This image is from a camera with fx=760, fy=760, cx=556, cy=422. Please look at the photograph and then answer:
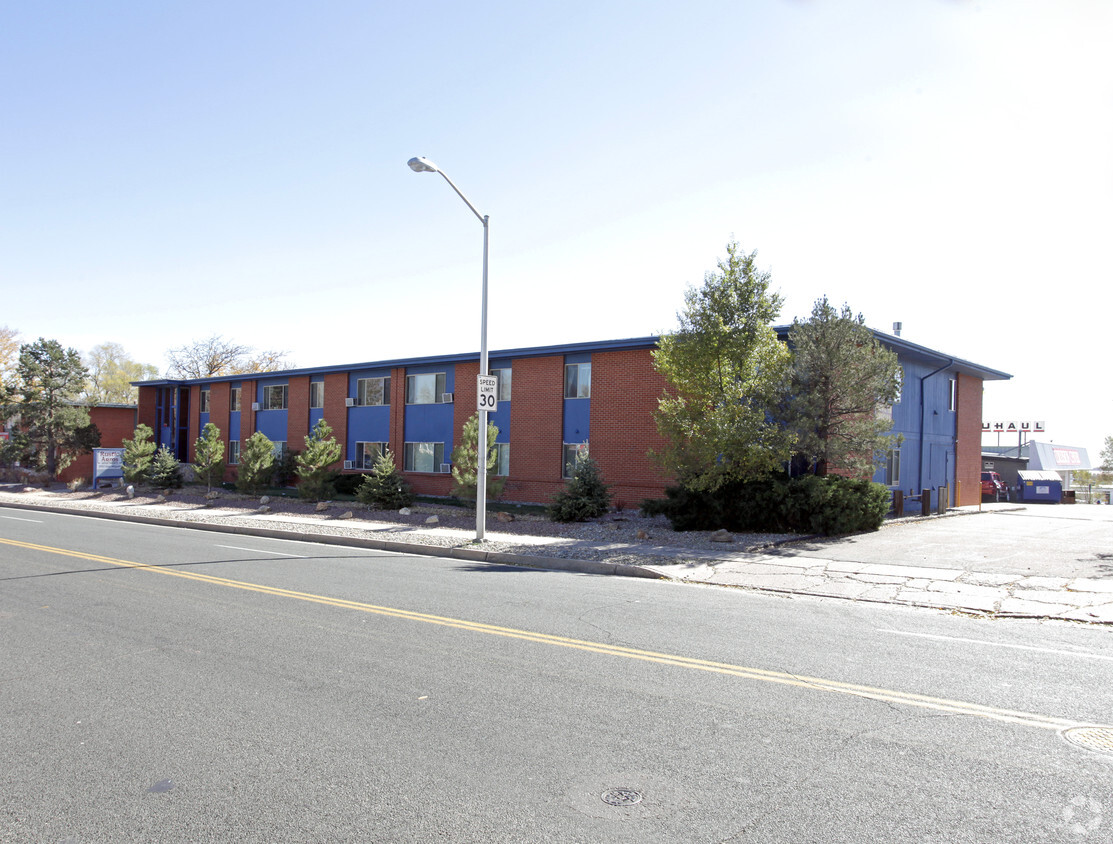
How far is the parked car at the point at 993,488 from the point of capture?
3791 centimetres

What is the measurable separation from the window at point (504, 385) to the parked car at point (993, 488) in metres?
25.6

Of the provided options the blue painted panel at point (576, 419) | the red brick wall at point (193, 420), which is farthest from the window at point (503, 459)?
the red brick wall at point (193, 420)

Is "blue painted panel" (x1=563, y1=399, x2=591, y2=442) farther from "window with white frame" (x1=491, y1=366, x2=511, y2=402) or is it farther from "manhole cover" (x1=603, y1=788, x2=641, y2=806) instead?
"manhole cover" (x1=603, y1=788, x2=641, y2=806)

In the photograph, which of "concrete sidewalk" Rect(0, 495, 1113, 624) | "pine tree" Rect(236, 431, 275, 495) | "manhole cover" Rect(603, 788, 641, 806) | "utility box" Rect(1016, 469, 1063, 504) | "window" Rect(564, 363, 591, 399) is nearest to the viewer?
"manhole cover" Rect(603, 788, 641, 806)

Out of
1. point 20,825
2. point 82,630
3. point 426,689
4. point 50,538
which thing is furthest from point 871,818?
point 50,538

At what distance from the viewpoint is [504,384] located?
28.2m

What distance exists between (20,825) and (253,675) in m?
2.36

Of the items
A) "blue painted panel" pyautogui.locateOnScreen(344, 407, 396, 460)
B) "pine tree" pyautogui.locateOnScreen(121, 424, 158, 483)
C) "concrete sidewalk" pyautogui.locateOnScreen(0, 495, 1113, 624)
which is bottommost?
"concrete sidewalk" pyautogui.locateOnScreen(0, 495, 1113, 624)

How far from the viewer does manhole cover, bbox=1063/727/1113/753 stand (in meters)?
4.62

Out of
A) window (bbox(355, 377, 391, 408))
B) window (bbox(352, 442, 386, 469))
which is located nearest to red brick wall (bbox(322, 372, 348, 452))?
window (bbox(352, 442, 386, 469))

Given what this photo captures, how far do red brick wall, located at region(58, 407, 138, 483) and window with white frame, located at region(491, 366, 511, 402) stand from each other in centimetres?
2747

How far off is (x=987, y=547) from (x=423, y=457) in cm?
2065

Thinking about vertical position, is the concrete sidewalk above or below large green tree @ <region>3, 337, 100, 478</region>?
below

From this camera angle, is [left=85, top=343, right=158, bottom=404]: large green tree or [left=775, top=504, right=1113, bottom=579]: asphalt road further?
[left=85, top=343, right=158, bottom=404]: large green tree
